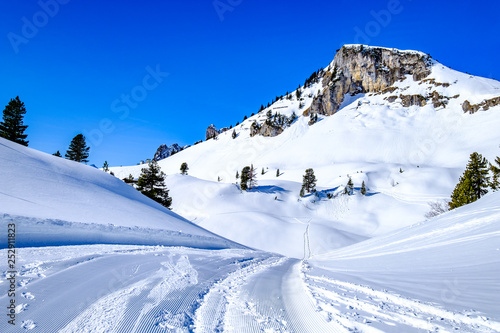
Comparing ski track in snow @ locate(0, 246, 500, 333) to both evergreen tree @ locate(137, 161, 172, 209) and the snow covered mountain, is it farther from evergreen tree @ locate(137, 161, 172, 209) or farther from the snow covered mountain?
evergreen tree @ locate(137, 161, 172, 209)

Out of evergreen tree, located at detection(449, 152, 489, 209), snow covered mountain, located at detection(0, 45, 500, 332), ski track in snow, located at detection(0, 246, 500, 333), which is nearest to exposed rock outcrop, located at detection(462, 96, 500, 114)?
evergreen tree, located at detection(449, 152, 489, 209)

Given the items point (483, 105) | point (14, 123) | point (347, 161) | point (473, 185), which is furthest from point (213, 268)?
point (483, 105)

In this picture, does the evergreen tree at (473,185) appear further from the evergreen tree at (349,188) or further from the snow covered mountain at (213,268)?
the evergreen tree at (349,188)

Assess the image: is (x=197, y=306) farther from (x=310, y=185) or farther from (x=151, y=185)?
(x=310, y=185)

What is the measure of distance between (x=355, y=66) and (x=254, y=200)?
488ft

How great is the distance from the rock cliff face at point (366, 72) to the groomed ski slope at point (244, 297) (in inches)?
5993

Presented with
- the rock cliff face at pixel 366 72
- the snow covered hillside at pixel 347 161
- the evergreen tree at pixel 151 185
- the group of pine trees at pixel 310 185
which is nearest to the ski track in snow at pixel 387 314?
the snow covered hillside at pixel 347 161

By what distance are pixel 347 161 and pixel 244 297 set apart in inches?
3711

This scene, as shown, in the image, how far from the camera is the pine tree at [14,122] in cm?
3294

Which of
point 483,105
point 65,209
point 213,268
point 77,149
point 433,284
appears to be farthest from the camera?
point 483,105

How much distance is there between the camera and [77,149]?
48.4 meters

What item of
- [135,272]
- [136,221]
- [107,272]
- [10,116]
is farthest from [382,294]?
[10,116]

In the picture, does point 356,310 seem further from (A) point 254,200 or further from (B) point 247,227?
(A) point 254,200

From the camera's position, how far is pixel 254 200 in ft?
171
